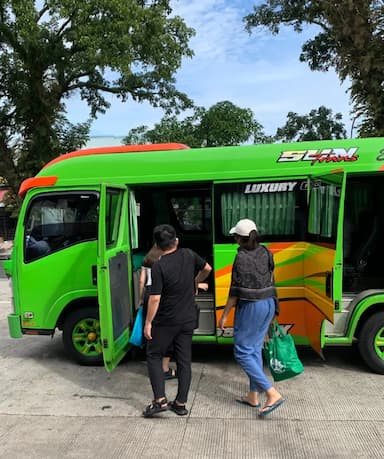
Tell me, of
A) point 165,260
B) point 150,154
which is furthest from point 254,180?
point 165,260

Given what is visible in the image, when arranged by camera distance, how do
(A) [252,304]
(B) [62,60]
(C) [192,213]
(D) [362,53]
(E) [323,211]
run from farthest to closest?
1. (B) [62,60]
2. (D) [362,53]
3. (C) [192,213]
4. (E) [323,211]
5. (A) [252,304]

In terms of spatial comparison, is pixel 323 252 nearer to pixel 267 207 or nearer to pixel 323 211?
pixel 323 211

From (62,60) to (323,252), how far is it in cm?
1478

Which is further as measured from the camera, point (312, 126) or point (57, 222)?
point (312, 126)

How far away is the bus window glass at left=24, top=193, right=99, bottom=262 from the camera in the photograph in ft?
17.7

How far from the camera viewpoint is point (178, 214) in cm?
686

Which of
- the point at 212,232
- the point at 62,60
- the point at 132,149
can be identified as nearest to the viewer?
the point at 212,232

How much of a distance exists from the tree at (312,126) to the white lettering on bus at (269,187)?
26.2 meters

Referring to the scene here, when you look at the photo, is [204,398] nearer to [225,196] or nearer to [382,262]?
[225,196]

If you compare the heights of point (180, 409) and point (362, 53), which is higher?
point (362, 53)

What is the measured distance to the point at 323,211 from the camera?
4.92 meters

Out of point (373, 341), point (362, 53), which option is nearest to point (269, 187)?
point (373, 341)

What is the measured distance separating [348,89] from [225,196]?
8.98m

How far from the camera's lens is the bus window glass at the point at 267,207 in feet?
16.9
